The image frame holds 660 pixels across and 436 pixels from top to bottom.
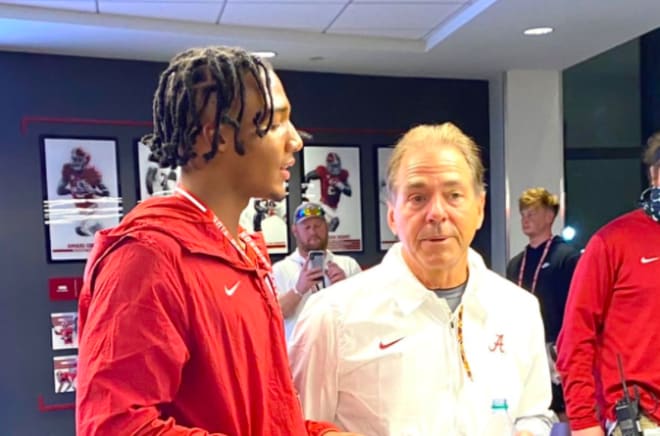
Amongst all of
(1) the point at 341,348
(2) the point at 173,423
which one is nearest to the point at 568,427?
(1) the point at 341,348

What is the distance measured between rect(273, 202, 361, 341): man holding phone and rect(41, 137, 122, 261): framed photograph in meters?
1.22

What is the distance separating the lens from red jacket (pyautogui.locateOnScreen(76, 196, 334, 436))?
753 mm

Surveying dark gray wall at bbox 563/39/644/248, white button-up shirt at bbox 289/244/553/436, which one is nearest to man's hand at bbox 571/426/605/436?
white button-up shirt at bbox 289/244/553/436

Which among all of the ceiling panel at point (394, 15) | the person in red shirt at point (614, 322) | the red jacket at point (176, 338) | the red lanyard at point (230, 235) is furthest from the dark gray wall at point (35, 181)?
the red jacket at point (176, 338)

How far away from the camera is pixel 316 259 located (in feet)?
10.6

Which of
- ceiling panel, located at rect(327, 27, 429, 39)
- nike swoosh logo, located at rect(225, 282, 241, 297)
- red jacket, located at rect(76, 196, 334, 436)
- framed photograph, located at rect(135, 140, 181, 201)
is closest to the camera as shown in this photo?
red jacket, located at rect(76, 196, 334, 436)

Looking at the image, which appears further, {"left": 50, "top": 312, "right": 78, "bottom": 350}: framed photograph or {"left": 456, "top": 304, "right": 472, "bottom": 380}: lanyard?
{"left": 50, "top": 312, "right": 78, "bottom": 350}: framed photograph

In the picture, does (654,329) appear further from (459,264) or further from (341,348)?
(341,348)

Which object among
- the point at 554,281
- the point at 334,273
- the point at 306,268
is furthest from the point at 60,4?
the point at 554,281

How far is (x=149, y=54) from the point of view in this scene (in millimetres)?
3840

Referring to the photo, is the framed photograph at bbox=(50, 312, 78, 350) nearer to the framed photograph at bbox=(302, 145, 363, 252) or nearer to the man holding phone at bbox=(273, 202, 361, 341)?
the man holding phone at bbox=(273, 202, 361, 341)

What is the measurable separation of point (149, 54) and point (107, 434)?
11.2 ft

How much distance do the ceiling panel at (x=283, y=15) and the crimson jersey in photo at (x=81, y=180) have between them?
123 centimetres

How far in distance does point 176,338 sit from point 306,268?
242 centimetres
